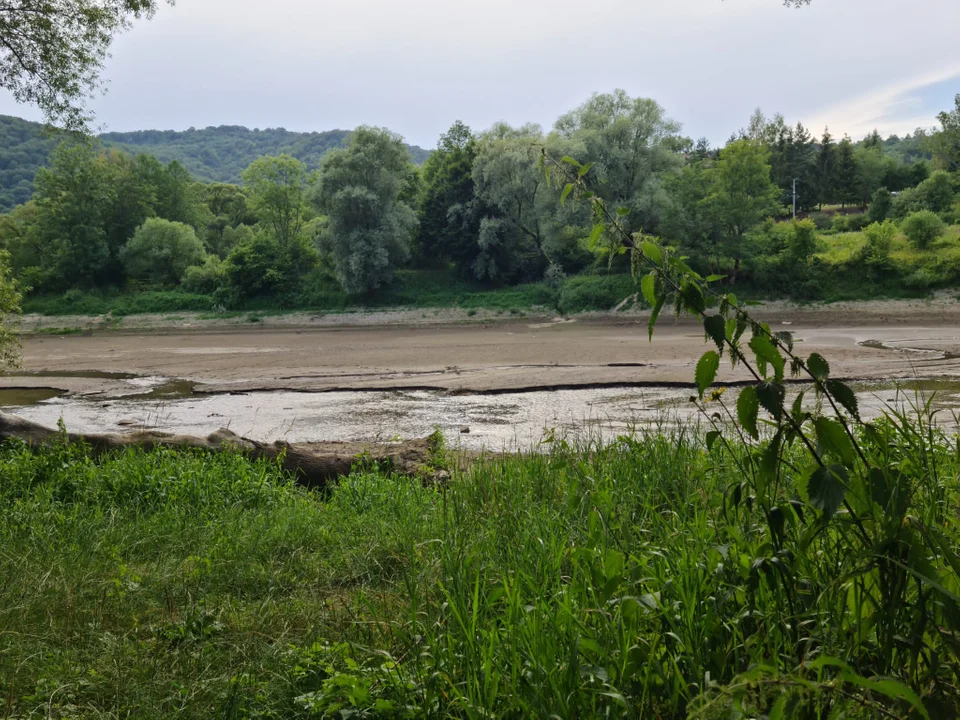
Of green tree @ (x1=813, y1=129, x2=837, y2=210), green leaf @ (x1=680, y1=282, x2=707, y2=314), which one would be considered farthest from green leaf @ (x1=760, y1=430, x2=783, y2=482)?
green tree @ (x1=813, y1=129, x2=837, y2=210)

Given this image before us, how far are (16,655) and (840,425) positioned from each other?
3.57m

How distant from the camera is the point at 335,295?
39094 mm

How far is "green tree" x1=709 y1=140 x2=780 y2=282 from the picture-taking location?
32.2 meters

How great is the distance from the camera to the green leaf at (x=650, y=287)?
6.84ft

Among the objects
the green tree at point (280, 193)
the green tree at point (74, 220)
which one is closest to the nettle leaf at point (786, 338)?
the green tree at point (74, 220)

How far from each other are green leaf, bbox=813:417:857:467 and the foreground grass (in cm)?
29

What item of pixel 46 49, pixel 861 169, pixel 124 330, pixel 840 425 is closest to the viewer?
pixel 840 425

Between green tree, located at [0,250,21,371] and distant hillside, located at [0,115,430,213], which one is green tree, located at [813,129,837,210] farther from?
distant hillside, located at [0,115,430,213]

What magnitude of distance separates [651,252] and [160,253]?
47.7 meters

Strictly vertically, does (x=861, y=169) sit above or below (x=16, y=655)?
Answer: above

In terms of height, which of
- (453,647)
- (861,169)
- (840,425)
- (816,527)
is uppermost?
(861,169)

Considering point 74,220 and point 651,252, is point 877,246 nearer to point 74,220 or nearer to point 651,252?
point 651,252

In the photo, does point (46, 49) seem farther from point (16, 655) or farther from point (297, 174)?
point (297, 174)

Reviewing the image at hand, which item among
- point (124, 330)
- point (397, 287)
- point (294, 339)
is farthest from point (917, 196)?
point (124, 330)
